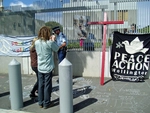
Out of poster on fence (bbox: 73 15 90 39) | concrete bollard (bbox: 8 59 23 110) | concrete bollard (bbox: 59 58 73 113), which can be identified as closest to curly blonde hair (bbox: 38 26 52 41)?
concrete bollard (bbox: 59 58 73 113)

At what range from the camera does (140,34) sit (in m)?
6.57

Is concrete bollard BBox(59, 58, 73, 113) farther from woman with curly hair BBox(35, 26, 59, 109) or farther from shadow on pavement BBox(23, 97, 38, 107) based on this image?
shadow on pavement BBox(23, 97, 38, 107)

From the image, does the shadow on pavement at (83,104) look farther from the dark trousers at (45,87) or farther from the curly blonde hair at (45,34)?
the curly blonde hair at (45,34)

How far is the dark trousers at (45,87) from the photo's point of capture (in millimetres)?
4383

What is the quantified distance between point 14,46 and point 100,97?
4863 mm

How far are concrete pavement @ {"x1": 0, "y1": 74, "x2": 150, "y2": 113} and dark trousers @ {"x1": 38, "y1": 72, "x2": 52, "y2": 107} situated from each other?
8.1 inches

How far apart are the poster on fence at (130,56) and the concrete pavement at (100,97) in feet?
1.13

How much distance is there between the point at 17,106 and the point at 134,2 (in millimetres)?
5260

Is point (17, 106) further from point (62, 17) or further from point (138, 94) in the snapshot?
point (62, 17)

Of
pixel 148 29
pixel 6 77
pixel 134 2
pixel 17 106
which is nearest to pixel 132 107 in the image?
pixel 17 106

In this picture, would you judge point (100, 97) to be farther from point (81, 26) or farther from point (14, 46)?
point (14, 46)

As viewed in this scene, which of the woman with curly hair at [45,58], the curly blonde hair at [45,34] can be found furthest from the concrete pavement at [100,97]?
the curly blonde hair at [45,34]

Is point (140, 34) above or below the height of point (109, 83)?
above

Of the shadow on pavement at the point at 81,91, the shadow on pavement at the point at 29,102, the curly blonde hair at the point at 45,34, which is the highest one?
the curly blonde hair at the point at 45,34
